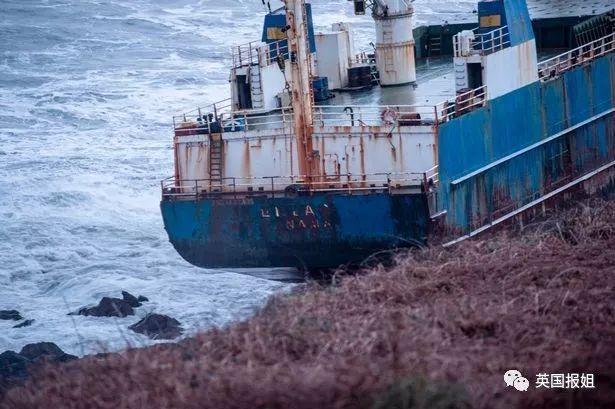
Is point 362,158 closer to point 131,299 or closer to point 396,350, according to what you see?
point 131,299

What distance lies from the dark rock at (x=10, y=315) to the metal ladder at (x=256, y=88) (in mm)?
6005

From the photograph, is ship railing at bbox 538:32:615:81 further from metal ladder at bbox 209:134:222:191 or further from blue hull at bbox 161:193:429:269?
metal ladder at bbox 209:134:222:191

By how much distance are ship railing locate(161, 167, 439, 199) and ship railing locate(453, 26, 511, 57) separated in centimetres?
327

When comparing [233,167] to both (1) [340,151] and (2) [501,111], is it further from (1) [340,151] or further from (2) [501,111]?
(2) [501,111]

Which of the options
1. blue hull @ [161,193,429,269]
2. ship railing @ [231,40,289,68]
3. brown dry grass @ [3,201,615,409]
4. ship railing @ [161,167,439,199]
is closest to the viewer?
brown dry grass @ [3,201,615,409]

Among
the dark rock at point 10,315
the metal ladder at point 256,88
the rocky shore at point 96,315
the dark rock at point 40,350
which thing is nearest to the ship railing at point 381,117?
the metal ladder at point 256,88

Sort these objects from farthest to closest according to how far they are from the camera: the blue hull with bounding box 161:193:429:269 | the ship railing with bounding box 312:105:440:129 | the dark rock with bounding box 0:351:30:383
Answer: the ship railing with bounding box 312:105:440:129, the blue hull with bounding box 161:193:429:269, the dark rock with bounding box 0:351:30:383

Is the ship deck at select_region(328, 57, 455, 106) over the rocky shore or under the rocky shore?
over

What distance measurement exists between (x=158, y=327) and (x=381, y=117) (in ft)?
17.3

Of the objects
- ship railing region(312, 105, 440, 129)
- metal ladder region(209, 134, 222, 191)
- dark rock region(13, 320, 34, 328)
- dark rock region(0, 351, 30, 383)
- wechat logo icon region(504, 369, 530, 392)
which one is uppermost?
ship railing region(312, 105, 440, 129)

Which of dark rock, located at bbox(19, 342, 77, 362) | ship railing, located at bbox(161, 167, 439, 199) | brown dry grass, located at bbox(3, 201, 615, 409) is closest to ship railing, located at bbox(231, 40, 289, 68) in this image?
ship railing, located at bbox(161, 167, 439, 199)

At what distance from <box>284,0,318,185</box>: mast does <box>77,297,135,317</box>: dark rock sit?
4.49 meters

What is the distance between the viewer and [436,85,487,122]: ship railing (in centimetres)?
1784

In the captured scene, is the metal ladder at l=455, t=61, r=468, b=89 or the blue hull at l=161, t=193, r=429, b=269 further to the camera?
the metal ladder at l=455, t=61, r=468, b=89
